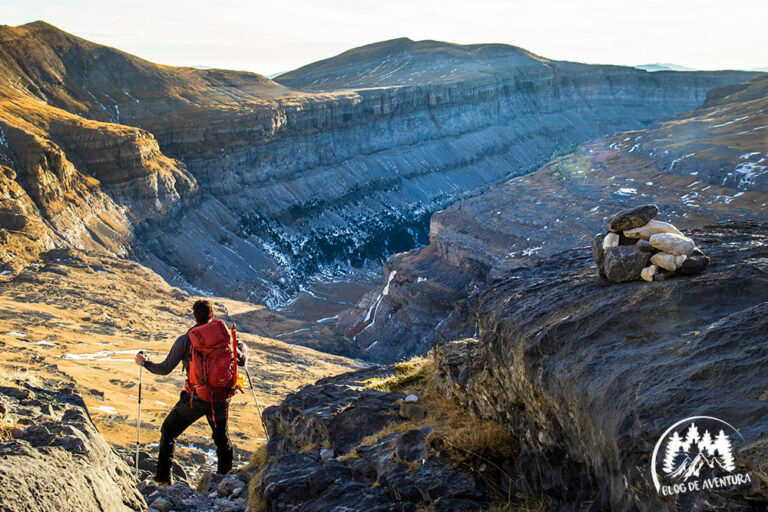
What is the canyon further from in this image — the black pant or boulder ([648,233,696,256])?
the black pant

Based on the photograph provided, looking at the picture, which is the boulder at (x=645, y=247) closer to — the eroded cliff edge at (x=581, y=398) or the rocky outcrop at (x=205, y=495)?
the eroded cliff edge at (x=581, y=398)

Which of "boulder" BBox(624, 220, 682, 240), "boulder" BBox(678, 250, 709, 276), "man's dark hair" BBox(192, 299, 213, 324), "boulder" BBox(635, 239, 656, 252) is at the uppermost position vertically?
"boulder" BBox(624, 220, 682, 240)

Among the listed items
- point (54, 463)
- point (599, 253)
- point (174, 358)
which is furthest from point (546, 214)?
point (54, 463)

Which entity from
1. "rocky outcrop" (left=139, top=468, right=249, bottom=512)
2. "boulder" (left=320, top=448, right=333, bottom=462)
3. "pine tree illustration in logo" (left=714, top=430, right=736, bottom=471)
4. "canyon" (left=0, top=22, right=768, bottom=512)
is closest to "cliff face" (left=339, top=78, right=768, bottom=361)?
"canyon" (left=0, top=22, right=768, bottom=512)

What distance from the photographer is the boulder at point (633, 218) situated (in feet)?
24.4

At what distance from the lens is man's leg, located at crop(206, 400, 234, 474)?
27.6 ft

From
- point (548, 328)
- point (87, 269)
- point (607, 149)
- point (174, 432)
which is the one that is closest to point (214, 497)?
point (174, 432)

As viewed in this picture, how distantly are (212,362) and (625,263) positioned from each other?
16.9 feet

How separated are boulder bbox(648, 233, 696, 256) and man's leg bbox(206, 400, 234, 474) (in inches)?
226

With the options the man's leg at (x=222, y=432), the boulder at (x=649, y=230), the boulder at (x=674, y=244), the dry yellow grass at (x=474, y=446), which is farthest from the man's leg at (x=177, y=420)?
the boulder at (x=674, y=244)

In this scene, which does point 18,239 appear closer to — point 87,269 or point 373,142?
point 87,269

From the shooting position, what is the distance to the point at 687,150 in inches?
2518

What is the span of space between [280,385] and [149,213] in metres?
34.6

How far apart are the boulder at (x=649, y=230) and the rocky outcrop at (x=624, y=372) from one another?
64 cm
